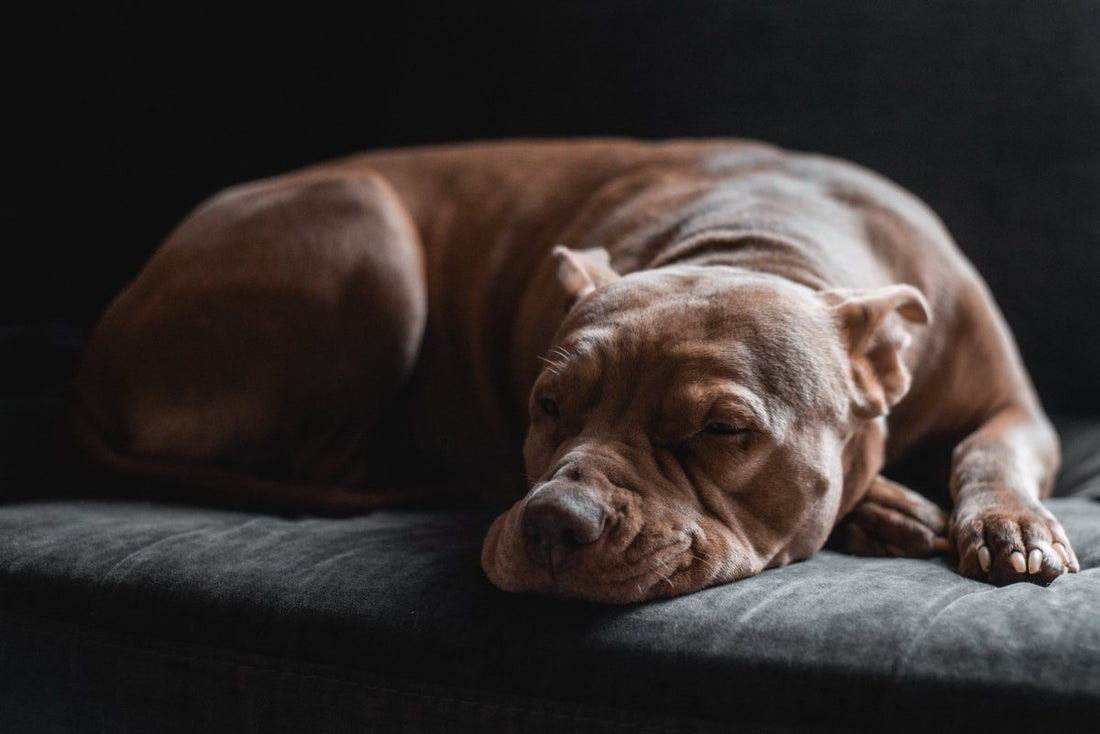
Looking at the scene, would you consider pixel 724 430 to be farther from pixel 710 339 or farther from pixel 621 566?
pixel 621 566

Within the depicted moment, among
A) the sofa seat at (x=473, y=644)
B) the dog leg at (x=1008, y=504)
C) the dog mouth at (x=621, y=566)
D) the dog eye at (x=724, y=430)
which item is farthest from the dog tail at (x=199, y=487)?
the dog leg at (x=1008, y=504)

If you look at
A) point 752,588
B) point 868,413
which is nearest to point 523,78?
point 868,413

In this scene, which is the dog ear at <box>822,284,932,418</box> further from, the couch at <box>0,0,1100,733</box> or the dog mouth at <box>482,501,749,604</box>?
the dog mouth at <box>482,501,749,604</box>

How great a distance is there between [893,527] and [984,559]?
0.23 m

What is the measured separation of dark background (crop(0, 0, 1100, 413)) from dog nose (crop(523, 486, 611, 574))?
163cm

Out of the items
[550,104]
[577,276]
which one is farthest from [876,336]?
[550,104]

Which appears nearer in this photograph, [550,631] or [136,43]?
[550,631]

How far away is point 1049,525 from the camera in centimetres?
169

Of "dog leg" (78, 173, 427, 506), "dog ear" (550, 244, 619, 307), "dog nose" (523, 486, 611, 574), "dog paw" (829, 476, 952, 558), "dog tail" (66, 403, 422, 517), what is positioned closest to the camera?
"dog nose" (523, 486, 611, 574)

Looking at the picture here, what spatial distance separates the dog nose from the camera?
147cm

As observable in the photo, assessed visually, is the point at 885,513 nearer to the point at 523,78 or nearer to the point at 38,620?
the point at 38,620

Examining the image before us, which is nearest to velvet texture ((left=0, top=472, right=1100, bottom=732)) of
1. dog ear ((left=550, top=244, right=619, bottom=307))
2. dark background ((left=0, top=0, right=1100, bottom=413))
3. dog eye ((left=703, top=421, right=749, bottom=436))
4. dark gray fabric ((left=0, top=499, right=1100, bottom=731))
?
dark gray fabric ((left=0, top=499, right=1100, bottom=731))

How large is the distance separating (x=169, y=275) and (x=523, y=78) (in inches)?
42.5

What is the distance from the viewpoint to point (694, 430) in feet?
5.43
